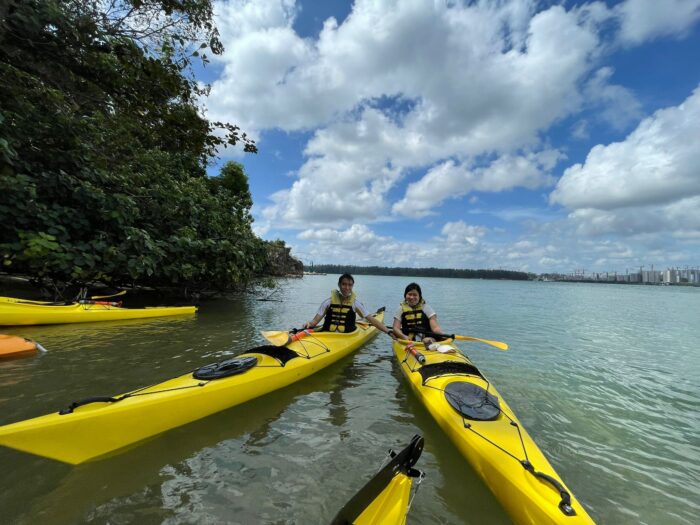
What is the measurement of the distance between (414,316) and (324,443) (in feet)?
13.4

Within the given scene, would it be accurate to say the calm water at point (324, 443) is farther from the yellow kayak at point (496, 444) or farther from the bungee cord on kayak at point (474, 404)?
the bungee cord on kayak at point (474, 404)

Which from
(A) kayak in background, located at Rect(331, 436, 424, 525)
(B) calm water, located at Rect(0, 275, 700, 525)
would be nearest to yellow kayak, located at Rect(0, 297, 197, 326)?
(B) calm water, located at Rect(0, 275, 700, 525)

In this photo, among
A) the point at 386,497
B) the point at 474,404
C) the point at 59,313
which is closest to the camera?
the point at 386,497

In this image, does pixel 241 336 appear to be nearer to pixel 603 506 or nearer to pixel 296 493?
pixel 296 493

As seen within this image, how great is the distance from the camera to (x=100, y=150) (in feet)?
34.8

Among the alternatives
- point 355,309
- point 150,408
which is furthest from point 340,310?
point 150,408

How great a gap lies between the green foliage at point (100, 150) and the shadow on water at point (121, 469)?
497cm

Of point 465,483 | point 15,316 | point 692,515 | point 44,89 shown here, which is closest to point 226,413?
point 465,483

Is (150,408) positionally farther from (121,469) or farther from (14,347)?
(14,347)

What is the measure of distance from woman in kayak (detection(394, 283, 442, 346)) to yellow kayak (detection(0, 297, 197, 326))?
958cm

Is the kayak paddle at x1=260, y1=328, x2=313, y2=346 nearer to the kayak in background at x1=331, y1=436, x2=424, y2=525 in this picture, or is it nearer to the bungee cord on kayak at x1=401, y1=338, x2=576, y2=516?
the bungee cord on kayak at x1=401, y1=338, x2=576, y2=516

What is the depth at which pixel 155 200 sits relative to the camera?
12.9m

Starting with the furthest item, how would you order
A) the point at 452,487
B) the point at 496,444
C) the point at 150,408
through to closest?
the point at 150,408
the point at 452,487
the point at 496,444

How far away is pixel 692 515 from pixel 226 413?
5.41 m
